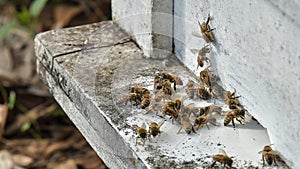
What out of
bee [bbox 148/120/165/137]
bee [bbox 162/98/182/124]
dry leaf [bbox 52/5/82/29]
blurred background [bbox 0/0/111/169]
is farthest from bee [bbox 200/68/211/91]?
dry leaf [bbox 52/5/82/29]

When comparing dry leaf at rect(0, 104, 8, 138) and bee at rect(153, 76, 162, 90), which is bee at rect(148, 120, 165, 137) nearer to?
bee at rect(153, 76, 162, 90)

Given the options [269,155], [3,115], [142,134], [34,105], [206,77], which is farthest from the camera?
[34,105]

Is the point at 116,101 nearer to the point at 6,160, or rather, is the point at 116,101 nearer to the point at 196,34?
the point at 196,34

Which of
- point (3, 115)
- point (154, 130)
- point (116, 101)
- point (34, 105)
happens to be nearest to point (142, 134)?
point (154, 130)

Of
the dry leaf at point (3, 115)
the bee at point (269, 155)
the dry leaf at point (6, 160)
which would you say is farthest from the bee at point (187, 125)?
the dry leaf at point (3, 115)

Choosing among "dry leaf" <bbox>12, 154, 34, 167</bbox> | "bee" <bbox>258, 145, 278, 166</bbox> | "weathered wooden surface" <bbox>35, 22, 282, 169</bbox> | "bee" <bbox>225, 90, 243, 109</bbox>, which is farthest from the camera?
"dry leaf" <bbox>12, 154, 34, 167</bbox>

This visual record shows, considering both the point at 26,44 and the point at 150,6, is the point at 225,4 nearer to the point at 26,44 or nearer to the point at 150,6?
the point at 150,6
